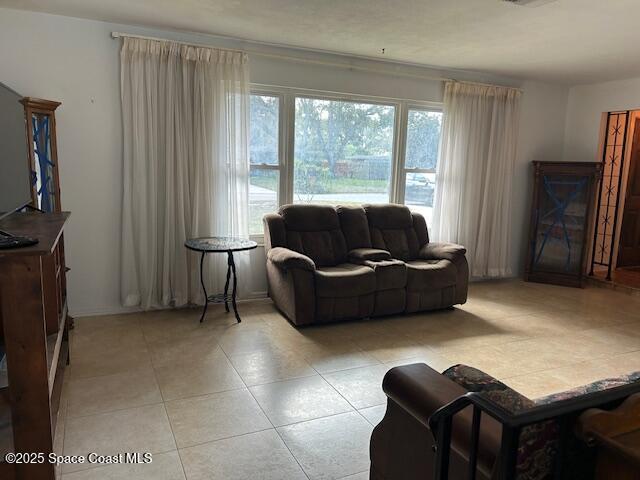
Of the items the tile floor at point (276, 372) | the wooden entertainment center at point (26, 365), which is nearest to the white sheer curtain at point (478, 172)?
the tile floor at point (276, 372)

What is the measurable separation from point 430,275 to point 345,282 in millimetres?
894

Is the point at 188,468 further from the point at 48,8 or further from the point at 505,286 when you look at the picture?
the point at 505,286

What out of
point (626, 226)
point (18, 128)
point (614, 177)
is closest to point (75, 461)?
point (18, 128)

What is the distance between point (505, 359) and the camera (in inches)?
134

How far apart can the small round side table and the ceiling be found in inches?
69.7

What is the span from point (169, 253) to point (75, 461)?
2214 mm

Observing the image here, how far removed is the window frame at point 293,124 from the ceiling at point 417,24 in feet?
1.44

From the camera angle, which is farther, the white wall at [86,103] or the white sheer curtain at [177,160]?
the white sheer curtain at [177,160]

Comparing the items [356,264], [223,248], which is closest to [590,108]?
[356,264]

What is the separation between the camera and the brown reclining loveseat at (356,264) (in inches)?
152

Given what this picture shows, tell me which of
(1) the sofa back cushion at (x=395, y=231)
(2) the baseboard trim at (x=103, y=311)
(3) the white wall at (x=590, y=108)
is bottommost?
(2) the baseboard trim at (x=103, y=311)

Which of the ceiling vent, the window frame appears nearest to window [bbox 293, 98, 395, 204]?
the window frame

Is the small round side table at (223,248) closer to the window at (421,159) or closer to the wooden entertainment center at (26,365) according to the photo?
the wooden entertainment center at (26,365)

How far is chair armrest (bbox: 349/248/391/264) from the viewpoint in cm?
431
